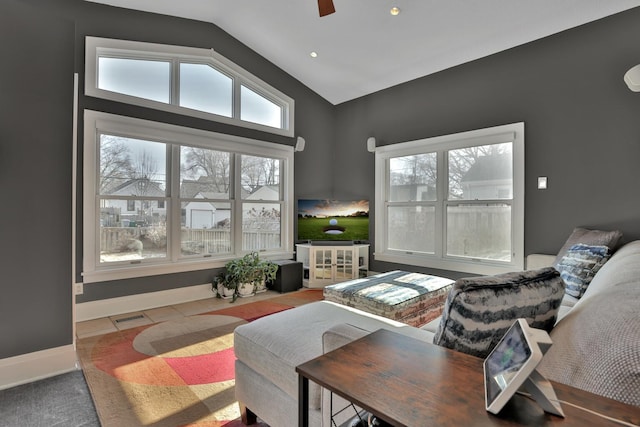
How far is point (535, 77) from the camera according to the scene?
12.0 feet

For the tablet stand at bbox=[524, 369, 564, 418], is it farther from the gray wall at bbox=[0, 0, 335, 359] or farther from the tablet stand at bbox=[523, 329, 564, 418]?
the gray wall at bbox=[0, 0, 335, 359]

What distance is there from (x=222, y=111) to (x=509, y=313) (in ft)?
14.4

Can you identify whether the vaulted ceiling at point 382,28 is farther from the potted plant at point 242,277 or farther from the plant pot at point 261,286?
the plant pot at point 261,286

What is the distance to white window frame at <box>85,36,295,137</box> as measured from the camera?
3486 millimetres

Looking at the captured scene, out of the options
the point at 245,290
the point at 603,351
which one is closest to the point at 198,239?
the point at 245,290

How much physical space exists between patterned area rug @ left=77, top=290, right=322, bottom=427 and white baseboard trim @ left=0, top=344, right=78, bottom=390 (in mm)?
137

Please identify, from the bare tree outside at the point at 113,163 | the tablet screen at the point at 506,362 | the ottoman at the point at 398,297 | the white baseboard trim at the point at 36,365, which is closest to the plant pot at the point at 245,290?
the ottoman at the point at 398,297

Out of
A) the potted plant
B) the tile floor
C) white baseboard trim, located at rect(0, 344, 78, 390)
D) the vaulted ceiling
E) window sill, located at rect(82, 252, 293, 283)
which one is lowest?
the tile floor

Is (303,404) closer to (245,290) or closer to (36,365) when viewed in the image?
(36,365)

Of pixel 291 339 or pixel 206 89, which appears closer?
pixel 291 339

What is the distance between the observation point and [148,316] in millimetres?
3602

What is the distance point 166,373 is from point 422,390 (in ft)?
7.21

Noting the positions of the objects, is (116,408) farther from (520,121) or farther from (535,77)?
(535,77)

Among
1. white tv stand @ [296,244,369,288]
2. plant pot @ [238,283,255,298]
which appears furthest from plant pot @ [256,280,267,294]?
white tv stand @ [296,244,369,288]
